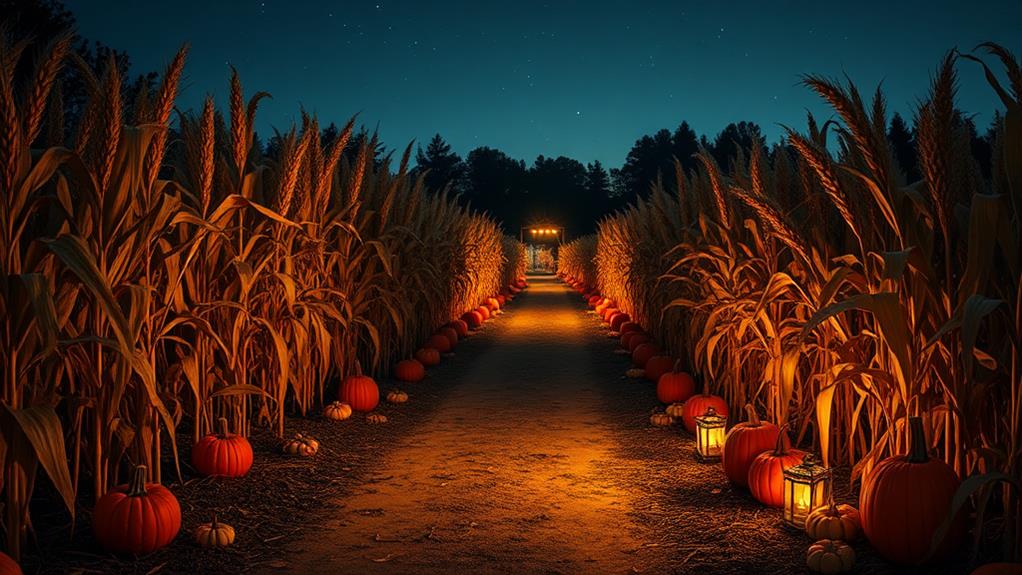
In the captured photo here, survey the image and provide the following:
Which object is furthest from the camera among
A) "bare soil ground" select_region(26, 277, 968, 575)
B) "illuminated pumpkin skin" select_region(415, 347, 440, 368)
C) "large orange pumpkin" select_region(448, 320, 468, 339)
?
"large orange pumpkin" select_region(448, 320, 468, 339)

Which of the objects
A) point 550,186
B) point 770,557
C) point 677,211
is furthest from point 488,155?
point 770,557

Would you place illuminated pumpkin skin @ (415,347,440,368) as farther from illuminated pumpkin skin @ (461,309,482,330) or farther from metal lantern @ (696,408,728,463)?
metal lantern @ (696,408,728,463)

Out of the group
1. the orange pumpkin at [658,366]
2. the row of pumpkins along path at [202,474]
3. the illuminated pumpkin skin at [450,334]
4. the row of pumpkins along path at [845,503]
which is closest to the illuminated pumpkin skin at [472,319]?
the illuminated pumpkin skin at [450,334]

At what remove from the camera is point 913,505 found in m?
2.53

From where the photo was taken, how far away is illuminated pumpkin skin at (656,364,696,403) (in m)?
6.14

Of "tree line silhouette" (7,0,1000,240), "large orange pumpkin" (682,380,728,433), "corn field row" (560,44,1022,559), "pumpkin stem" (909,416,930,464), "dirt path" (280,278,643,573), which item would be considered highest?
"tree line silhouette" (7,0,1000,240)

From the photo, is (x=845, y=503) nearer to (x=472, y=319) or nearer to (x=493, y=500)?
(x=493, y=500)

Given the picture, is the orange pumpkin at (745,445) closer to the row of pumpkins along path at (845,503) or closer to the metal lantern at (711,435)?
the row of pumpkins along path at (845,503)

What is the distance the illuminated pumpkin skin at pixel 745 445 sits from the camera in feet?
12.2

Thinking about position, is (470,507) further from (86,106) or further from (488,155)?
(488,155)

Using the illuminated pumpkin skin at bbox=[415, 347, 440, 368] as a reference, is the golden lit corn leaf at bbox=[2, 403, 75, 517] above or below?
above

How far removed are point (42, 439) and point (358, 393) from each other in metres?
3.70

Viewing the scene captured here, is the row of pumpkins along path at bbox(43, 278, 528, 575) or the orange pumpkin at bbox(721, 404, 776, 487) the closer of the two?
the row of pumpkins along path at bbox(43, 278, 528, 575)

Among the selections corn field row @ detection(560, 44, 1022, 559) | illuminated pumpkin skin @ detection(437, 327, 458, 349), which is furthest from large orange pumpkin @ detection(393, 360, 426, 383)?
corn field row @ detection(560, 44, 1022, 559)
